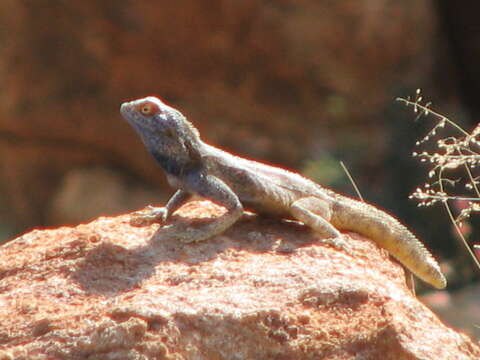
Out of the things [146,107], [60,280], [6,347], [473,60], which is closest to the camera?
[6,347]

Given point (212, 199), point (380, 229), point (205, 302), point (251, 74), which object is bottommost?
point (205, 302)

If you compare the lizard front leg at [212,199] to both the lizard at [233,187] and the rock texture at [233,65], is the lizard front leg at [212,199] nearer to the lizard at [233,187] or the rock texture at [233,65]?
the lizard at [233,187]

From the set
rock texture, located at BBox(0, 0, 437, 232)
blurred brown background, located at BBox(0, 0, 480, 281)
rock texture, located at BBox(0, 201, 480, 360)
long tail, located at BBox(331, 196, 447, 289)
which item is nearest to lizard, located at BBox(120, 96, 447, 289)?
long tail, located at BBox(331, 196, 447, 289)

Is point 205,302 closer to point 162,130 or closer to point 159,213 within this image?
point 159,213

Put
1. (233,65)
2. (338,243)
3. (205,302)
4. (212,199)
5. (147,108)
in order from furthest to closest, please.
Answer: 1. (233,65)
2. (147,108)
3. (212,199)
4. (338,243)
5. (205,302)

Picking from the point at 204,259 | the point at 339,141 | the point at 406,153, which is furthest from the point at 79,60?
the point at 204,259

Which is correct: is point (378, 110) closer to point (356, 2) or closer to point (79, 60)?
point (356, 2)

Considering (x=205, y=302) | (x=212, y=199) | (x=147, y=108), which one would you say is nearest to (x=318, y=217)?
(x=212, y=199)
